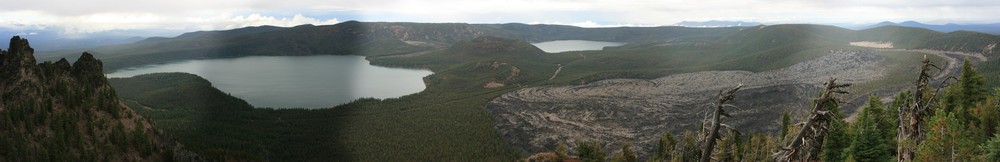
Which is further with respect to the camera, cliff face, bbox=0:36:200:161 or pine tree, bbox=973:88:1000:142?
cliff face, bbox=0:36:200:161

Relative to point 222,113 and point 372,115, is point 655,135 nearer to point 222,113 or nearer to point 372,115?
point 372,115

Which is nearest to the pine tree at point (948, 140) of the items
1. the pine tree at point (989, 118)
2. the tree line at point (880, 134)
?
the tree line at point (880, 134)

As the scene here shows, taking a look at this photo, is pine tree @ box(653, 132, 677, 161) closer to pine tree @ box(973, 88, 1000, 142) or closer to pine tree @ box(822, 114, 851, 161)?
pine tree @ box(822, 114, 851, 161)

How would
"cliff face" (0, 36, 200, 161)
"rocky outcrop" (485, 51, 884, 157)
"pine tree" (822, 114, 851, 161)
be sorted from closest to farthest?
"pine tree" (822, 114, 851, 161) < "cliff face" (0, 36, 200, 161) < "rocky outcrop" (485, 51, 884, 157)

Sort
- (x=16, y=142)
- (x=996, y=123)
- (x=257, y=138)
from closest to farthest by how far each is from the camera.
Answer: (x=996, y=123)
(x=16, y=142)
(x=257, y=138)

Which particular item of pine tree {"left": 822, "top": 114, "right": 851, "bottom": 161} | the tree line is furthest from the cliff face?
pine tree {"left": 822, "top": 114, "right": 851, "bottom": 161}

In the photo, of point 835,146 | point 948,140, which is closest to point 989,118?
point 835,146

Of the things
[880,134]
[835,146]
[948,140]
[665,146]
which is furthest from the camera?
[665,146]

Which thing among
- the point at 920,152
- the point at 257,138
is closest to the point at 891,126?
the point at 920,152

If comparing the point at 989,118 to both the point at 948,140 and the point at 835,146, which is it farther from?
the point at 948,140
